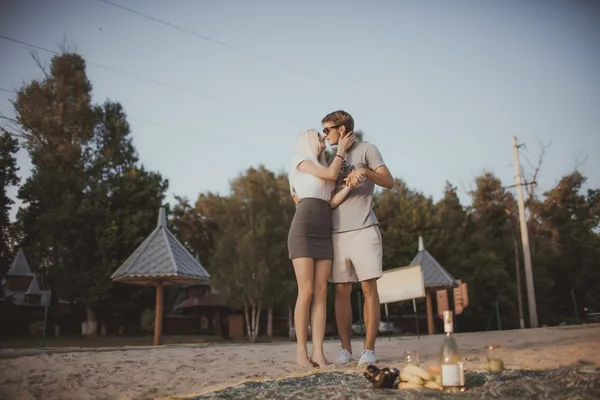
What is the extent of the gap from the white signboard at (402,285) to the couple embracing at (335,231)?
531 cm

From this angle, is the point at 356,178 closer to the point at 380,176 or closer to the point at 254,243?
the point at 380,176

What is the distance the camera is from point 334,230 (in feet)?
14.6

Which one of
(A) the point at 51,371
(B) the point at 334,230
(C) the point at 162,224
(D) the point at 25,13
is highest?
(D) the point at 25,13

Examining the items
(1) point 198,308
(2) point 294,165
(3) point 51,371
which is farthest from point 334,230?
(1) point 198,308

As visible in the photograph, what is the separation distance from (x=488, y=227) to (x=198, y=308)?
19.2 metres

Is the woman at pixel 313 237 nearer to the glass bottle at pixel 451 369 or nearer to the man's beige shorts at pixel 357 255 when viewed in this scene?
the man's beige shorts at pixel 357 255

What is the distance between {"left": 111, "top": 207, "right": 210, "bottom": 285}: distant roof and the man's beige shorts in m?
7.49

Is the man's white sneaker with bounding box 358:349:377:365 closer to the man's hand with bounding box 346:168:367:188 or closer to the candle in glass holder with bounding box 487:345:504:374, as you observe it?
the candle in glass holder with bounding box 487:345:504:374

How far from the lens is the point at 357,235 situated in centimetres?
436


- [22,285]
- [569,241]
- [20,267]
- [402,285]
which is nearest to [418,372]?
[402,285]

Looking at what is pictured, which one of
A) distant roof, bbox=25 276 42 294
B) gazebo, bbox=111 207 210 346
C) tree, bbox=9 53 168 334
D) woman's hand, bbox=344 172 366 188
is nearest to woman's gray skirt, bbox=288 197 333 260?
woman's hand, bbox=344 172 366 188

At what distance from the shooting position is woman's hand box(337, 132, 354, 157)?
14.3 feet

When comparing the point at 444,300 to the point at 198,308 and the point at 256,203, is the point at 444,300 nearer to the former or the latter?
the point at 256,203

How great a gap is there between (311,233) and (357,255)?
Answer: 0.44 metres
